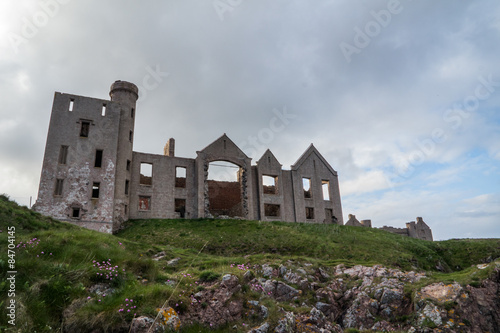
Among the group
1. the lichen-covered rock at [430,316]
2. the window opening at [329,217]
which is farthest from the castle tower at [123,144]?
the lichen-covered rock at [430,316]

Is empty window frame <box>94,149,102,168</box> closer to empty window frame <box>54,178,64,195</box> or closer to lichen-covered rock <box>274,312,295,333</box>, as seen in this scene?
empty window frame <box>54,178,64,195</box>

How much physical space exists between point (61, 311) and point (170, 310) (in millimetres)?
2728

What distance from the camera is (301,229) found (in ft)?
97.8

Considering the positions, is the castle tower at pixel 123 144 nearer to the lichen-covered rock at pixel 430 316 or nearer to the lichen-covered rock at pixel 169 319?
the lichen-covered rock at pixel 169 319

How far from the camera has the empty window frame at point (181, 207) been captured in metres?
34.8

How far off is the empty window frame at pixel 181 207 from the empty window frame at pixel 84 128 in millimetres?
11703

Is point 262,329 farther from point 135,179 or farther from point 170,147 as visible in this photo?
point 170,147

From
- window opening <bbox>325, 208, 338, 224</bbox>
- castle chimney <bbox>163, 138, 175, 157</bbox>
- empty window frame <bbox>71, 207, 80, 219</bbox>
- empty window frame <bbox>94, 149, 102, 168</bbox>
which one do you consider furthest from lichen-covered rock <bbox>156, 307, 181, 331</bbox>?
window opening <bbox>325, 208, 338, 224</bbox>

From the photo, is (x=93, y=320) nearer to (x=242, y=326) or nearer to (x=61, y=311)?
(x=61, y=311)

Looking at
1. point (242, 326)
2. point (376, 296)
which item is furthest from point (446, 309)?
point (242, 326)

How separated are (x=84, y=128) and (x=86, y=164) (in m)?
4.01

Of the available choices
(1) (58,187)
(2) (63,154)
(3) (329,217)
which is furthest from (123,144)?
(3) (329,217)

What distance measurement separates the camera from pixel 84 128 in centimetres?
3152

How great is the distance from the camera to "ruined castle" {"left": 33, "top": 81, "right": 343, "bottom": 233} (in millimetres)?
28953
